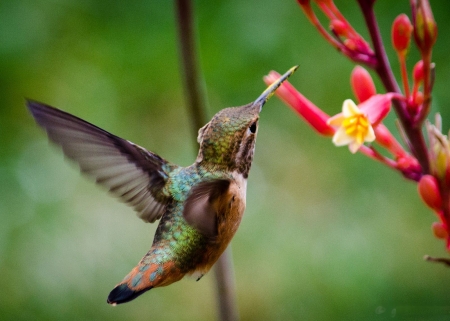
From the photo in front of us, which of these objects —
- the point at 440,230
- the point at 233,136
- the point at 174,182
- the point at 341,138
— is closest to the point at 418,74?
the point at 341,138

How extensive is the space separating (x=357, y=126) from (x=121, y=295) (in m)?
0.57

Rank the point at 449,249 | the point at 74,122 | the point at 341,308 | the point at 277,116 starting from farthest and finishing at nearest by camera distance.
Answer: the point at 277,116 < the point at 341,308 < the point at 74,122 < the point at 449,249

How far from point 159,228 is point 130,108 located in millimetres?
999

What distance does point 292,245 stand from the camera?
2.12 metres

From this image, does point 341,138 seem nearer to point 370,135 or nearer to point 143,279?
point 370,135

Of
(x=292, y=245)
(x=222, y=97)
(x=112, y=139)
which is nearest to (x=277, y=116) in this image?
(x=222, y=97)

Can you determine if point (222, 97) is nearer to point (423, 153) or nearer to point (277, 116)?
point (277, 116)

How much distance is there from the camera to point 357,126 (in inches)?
46.7

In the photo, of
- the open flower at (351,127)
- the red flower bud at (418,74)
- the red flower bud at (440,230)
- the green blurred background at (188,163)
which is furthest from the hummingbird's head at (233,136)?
the green blurred background at (188,163)

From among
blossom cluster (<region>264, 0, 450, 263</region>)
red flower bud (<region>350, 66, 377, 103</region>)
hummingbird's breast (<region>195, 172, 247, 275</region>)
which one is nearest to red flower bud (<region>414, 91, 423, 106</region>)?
blossom cluster (<region>264, 0, 450, 263</region>)

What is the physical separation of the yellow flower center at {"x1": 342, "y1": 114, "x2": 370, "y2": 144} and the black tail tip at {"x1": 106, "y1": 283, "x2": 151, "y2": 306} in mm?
526

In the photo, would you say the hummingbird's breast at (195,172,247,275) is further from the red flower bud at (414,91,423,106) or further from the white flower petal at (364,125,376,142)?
the red flower bud at (414,91,423,106)

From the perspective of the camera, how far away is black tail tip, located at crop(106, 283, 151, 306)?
4.03 feet

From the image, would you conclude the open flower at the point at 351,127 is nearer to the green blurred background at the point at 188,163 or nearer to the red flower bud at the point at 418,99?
the red flower bud at the point at 418,99
